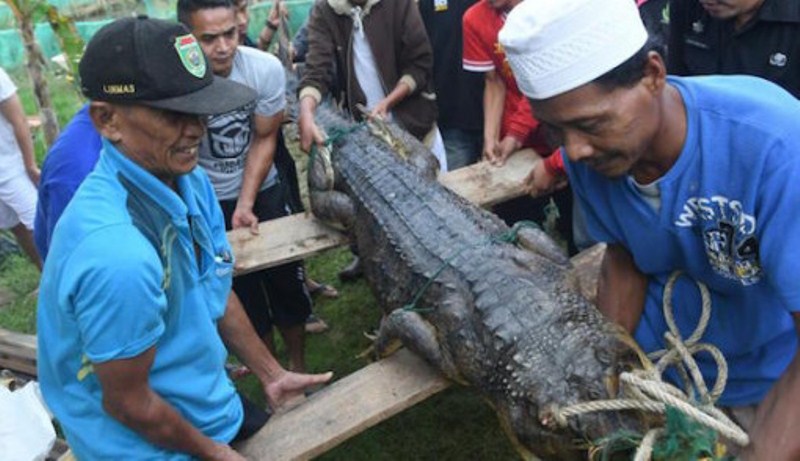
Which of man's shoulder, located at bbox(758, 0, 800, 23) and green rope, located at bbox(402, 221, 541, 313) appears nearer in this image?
man's shoulder, located at bbox(758, 0, 800, 23)

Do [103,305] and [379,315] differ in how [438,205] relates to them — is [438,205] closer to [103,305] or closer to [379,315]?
[379,315]

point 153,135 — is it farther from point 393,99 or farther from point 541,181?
point 393,99

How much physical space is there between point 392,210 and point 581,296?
3.63 ft

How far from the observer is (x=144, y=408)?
165cm

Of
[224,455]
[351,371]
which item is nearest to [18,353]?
[351,371]

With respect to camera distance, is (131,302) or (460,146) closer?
(131,302)

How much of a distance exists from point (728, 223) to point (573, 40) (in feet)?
1.96

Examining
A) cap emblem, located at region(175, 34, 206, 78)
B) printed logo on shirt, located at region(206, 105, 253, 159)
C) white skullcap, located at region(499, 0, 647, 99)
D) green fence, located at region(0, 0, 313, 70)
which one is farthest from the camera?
green fence, located at region(0, 0, 313, 70)

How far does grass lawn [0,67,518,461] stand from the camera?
3.52 meters

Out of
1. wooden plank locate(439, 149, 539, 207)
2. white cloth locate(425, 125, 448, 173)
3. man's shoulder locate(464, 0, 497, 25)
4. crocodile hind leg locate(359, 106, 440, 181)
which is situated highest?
man's shoulder locate(464, 0, 497, 25)

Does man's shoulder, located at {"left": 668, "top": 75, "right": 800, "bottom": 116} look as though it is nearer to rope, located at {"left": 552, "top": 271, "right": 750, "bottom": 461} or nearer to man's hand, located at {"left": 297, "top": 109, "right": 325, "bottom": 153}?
rope, located at {"left": 552, "top": 271, "right": 750, "bottom": 461}

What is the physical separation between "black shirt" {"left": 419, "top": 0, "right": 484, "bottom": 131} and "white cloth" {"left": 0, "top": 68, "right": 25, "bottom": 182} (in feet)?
9.22

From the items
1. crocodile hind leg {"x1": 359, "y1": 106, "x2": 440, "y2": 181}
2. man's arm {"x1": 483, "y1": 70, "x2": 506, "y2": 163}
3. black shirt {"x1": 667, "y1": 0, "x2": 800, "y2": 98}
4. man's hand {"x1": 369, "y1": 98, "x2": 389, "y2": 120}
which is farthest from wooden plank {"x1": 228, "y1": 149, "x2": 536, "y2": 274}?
black shirt {"x1": 667, "y1": 0, "x2": 800, "y2": 98}

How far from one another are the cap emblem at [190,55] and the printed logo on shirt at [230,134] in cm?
156
